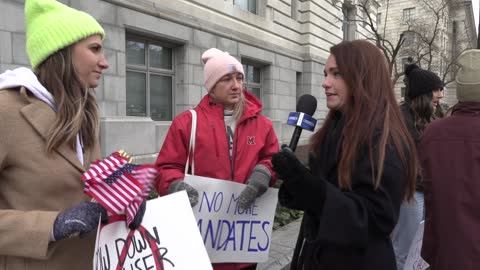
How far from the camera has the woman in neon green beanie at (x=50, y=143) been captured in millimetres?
1444

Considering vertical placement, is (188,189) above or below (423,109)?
below

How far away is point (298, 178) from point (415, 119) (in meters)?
2.59

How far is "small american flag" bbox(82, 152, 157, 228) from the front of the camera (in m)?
1.48

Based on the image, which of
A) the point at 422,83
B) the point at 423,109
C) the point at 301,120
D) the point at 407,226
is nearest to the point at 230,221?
the point at 301,120

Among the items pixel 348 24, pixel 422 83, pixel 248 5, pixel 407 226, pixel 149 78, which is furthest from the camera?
pixel 348 24

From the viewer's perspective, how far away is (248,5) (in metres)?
12.9

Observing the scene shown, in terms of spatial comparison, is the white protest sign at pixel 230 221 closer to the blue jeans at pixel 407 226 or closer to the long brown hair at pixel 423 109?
the blue jeans at pixel 407 226

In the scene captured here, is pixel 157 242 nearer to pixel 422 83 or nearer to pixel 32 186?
pixel 32 186

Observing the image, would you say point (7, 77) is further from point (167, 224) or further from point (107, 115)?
point (107, 115)

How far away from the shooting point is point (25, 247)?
1.43 meters

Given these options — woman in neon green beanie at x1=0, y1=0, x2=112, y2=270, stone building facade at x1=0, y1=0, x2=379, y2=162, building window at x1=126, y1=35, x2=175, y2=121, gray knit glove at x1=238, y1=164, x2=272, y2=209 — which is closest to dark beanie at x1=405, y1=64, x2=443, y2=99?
gray knit glove at x1=238, y1=164, x2=272, y2=209

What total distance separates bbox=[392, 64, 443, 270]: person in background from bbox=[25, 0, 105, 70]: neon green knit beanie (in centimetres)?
290

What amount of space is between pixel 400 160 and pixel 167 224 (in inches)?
42.8

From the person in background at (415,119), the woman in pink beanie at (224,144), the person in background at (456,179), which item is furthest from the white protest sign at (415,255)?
the woman in pink beanie at (224,144)
